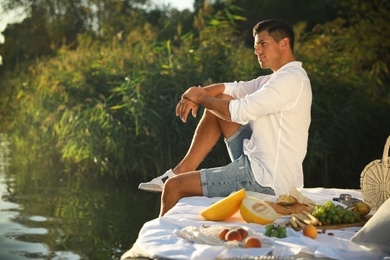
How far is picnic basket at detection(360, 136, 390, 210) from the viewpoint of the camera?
147 inches

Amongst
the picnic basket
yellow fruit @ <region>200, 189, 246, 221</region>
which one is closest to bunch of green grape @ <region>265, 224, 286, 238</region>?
yellow fruit @ <region>200, 189, 246, 221</region>

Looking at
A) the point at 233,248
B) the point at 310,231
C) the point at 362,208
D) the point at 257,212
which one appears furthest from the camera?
the point at 362,208

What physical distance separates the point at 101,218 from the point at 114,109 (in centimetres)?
207

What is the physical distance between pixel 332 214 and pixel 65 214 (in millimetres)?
3374

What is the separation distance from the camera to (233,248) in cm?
274

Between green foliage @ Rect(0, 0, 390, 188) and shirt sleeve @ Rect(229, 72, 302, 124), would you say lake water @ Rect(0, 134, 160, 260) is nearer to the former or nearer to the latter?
green foliage @ Rect(0, 0, 390, 188)

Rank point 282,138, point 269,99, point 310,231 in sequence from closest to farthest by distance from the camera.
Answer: point 310,231 < point 269,99 < point 282,138

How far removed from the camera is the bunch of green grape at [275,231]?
9.62ft

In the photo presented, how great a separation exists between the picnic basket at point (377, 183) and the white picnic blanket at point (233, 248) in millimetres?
554

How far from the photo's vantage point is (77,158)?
802 centimetres

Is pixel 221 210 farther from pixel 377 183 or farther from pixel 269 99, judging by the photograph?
pixel 377 183

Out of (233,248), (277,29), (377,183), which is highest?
(277,29)

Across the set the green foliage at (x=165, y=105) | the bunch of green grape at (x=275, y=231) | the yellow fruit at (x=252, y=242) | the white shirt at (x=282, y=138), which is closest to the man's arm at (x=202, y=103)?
the white shirt at (x=282, y=138)

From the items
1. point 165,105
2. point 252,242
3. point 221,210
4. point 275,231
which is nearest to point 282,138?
point 221,210
